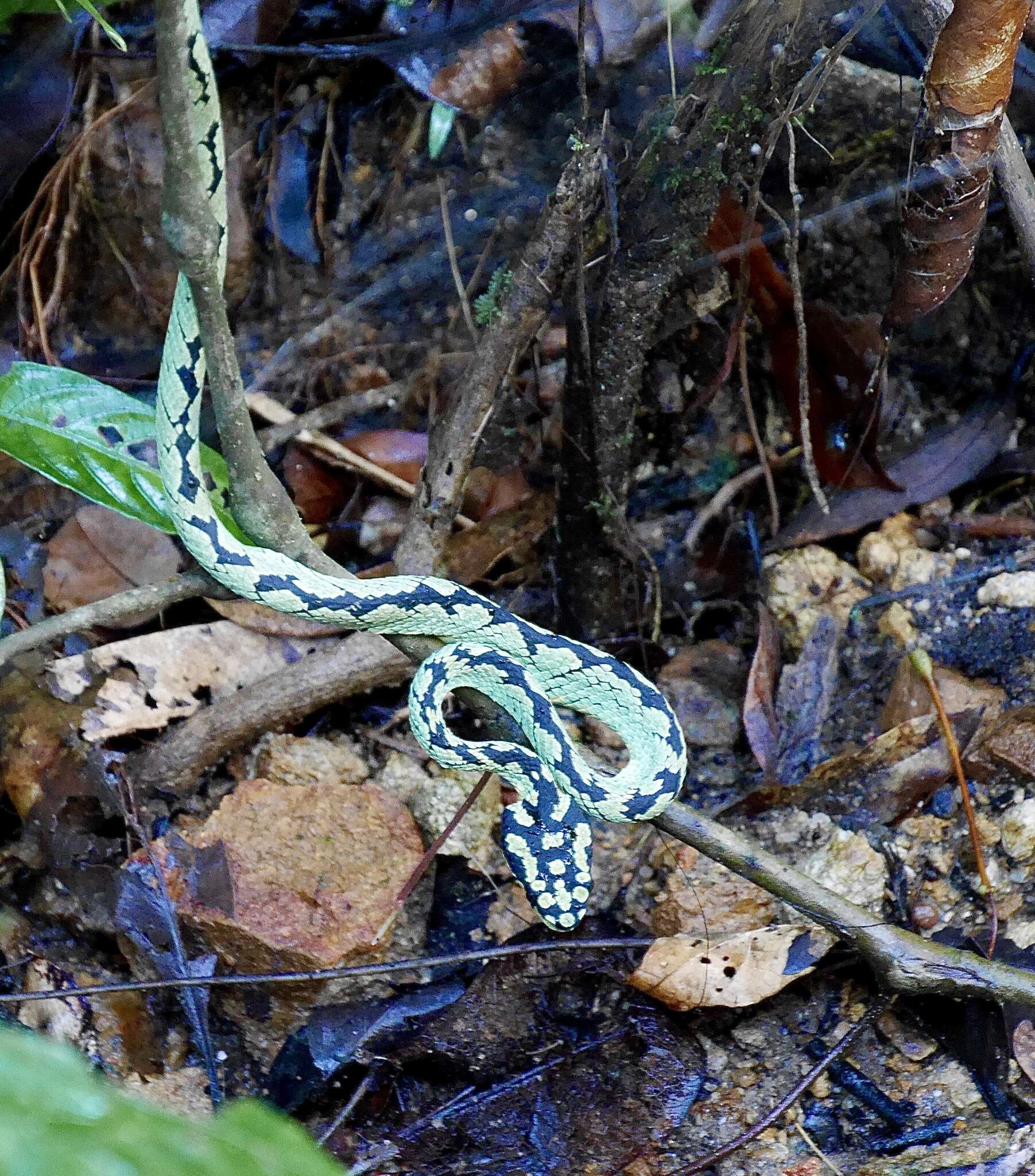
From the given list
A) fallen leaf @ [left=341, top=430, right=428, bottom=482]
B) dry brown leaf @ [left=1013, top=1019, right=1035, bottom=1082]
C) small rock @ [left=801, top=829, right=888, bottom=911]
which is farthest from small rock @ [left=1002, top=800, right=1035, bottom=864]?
fallen leaf @ [left=341, top=430, right=428, bottom=482]

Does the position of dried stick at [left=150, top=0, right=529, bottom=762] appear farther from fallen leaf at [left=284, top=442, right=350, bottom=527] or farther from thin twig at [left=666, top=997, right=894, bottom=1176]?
thin twig at [left=666, top=997, right=894, bottom=1176]

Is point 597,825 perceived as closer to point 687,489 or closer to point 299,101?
point 687,489

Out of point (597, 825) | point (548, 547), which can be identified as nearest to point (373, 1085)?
point (597, 825)

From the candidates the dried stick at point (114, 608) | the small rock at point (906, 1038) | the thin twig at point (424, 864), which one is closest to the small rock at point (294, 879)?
the thin twig at point (424, 864)

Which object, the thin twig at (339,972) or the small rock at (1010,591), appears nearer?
the thin twig at (339,972)

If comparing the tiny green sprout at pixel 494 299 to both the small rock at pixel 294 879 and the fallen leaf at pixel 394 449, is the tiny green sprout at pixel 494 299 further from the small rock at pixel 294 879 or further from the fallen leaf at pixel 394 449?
the small rock at pixel 294 879

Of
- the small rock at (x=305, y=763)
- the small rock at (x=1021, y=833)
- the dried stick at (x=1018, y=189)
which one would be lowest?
the small rock at (x=305, y=763)
